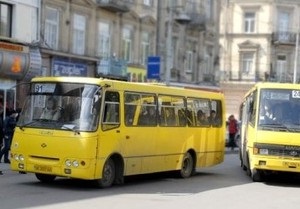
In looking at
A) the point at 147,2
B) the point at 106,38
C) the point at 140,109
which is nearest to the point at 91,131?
the point at 140,109

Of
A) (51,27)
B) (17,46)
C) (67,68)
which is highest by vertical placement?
(51,27)

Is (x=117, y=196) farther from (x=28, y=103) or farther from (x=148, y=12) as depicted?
(x=148, y=12)

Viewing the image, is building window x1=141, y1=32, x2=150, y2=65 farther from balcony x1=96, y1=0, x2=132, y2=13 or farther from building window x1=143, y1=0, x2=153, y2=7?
balcony x1=96, y1=0, x2=132, y2=13

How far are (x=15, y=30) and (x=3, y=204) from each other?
1735 centimetres

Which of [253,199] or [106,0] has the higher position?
[106,0]

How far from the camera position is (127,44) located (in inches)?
1441

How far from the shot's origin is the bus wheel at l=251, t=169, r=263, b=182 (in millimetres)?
18358

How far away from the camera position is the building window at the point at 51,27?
99.2 feet

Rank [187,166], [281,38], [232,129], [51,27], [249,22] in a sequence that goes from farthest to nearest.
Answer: [249,22] → [281,38] → [232,129] → [51,27] → [187,166]

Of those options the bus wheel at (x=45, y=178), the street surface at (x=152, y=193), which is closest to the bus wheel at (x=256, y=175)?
the street surface at (x=152, y=193)

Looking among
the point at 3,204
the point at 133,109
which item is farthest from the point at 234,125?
the point at 3,204

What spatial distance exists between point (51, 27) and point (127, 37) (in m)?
6.87

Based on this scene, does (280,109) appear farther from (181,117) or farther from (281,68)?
(281,68)

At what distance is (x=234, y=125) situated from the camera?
34.7 m
